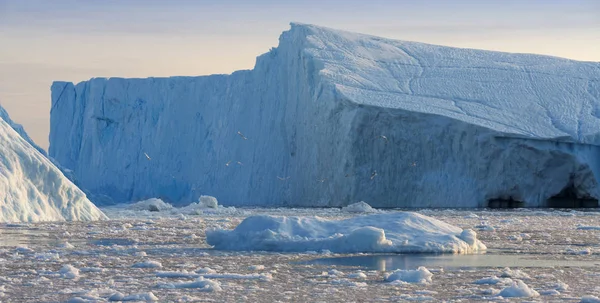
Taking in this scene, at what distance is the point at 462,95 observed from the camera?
2405cm

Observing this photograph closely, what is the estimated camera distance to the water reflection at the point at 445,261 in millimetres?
7438

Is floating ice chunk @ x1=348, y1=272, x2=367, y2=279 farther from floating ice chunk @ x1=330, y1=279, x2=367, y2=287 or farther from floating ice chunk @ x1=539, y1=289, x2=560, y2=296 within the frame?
floating ice chunk @ x1=539, y1=289, x2=560, y2=296

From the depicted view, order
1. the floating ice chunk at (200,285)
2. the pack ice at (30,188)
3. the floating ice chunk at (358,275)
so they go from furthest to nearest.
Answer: the pack ice at (30,188)
the floating ice chunk at (358,275)
the floating ice chunk at (200,285)

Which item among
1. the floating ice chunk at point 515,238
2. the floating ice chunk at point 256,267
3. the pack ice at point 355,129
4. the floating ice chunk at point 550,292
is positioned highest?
the pack ice at point 355,129

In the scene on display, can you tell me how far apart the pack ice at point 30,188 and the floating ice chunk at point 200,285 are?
7.19m

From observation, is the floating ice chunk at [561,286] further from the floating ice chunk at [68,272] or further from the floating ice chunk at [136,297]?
the floating ice chunk at [68,272]

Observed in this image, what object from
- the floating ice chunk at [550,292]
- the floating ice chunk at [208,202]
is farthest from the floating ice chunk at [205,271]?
the floating ice chunk at [208,202]

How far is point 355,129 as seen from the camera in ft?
74.9

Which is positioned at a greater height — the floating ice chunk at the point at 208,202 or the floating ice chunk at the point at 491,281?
the floating ice chunk at the point at 208,202

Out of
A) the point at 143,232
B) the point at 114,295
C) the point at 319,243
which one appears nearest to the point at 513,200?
the point at 143,232

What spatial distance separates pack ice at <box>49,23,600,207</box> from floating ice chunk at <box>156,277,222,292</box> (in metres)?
16.9

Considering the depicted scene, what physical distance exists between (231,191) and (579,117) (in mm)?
10179

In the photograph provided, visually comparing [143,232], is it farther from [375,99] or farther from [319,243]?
[375,99]

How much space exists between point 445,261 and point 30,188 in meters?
7.19
